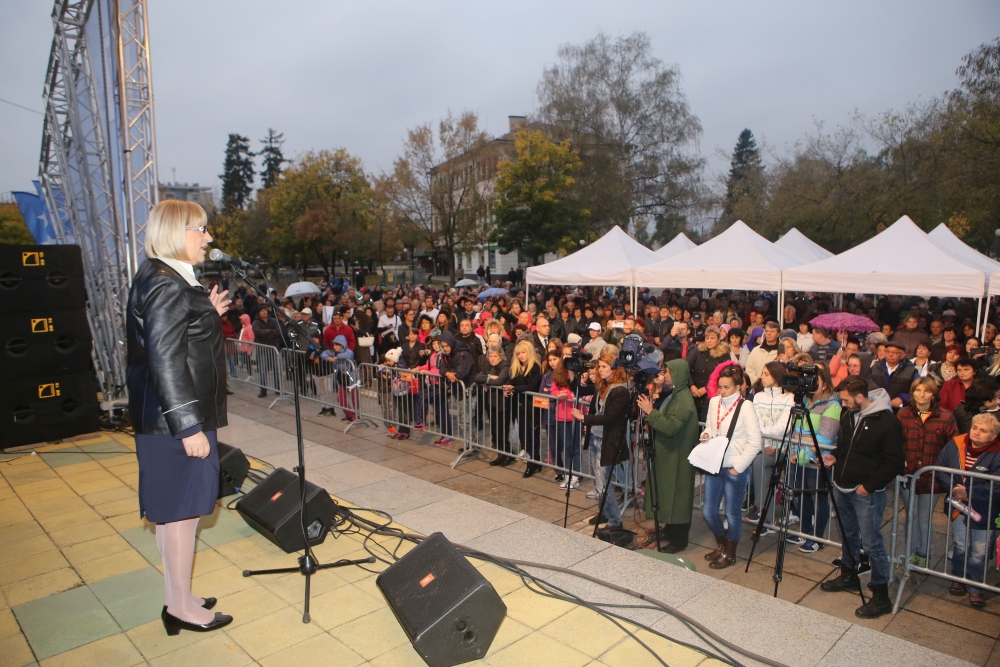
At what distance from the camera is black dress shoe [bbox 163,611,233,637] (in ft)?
10.8

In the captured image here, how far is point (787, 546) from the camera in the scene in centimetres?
558

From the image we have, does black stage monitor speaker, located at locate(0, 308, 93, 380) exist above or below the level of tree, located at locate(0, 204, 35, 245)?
below

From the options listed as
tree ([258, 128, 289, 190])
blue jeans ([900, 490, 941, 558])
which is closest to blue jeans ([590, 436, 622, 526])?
blue jeans ([900, 490, 941, 558])

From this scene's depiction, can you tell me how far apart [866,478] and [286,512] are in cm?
416

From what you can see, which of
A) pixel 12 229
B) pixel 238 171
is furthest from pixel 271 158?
pixel 12 229

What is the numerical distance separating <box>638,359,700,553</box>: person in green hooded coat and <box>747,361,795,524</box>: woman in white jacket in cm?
74

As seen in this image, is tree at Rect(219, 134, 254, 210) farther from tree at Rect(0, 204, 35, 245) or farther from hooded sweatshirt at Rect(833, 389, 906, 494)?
hooded sweatshirt at Rect(833, 389, 906, 494)

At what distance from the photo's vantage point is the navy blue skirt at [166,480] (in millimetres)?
3039

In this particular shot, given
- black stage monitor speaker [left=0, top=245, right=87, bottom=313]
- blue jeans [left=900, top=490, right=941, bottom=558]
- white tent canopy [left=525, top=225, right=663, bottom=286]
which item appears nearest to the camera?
blue jeans [left=900, top=490, right=941, bottom=558]

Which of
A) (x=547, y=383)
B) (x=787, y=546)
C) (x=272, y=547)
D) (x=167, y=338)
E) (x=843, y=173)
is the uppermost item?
(x=843, y=173)

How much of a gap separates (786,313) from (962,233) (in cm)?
2144

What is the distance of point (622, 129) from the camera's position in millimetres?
34250

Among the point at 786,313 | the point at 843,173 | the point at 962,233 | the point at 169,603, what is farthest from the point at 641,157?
the point at 169,603

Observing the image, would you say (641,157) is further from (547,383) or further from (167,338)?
Answer: (167,338)
